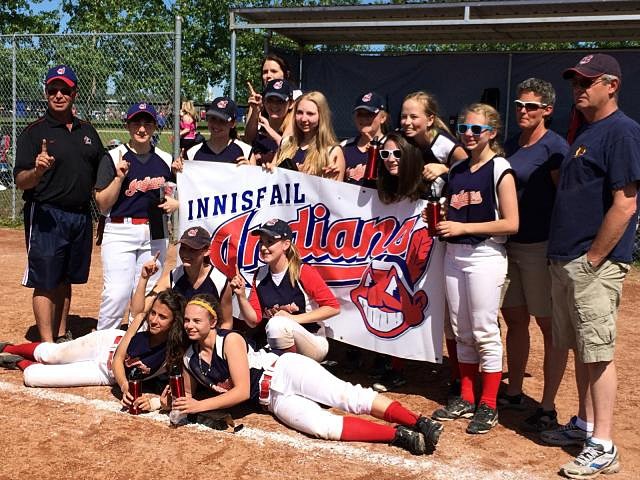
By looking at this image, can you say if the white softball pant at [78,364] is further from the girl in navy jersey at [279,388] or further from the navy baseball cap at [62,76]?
the navy baseball cap at [62,76]

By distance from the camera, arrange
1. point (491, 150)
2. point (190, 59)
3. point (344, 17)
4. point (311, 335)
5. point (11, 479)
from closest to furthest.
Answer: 1. point (11, 479)
2. point (491, 150)
3. point (311, 335)
4. point (344, 17)
5. point (190, 59)

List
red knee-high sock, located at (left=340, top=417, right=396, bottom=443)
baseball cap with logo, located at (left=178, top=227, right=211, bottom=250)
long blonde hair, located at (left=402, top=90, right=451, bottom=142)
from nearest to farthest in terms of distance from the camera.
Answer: red knee-high sock, located at (left=340, top=417, right=396, bottom=443) → long blonde hair, located at (left=402, top=90, right=451, bottom=142) → baseball cap with logo, located at (left=178, top=227, right=211, bottom=250)

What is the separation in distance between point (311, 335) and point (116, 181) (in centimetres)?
185

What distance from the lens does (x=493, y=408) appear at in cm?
438

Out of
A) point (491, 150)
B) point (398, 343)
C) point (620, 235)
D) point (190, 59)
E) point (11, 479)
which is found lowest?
point (11, 479)

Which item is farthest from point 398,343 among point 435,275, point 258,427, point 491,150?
point 491,150

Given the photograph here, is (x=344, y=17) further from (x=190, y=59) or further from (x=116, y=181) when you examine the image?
(x=190, y=59)

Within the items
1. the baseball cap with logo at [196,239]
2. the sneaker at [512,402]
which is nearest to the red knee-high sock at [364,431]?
the sneaker at [512,402]

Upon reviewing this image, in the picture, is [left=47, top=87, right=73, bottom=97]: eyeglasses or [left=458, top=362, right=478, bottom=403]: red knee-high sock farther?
[left=47, top=87, right=73, bottom=97]: eyeglasses

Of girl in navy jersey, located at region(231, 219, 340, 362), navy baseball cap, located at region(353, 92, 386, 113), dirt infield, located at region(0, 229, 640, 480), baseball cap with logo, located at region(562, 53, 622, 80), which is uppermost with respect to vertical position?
baseball cap with logo, located at region(562, 53, 622, 80)

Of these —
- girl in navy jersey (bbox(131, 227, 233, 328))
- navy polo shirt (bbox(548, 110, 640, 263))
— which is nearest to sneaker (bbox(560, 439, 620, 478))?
navy polo shirt (bbox(548, 110, 640, 263))

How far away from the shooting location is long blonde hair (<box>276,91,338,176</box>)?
5012mm

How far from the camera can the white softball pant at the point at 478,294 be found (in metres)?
4.25

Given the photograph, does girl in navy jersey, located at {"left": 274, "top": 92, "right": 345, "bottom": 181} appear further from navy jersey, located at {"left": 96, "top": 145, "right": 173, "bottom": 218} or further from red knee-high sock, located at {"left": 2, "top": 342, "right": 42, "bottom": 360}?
red knee-high sock, located at {"left": 2, "top": 342, "right": 42, "bottom": 360}
